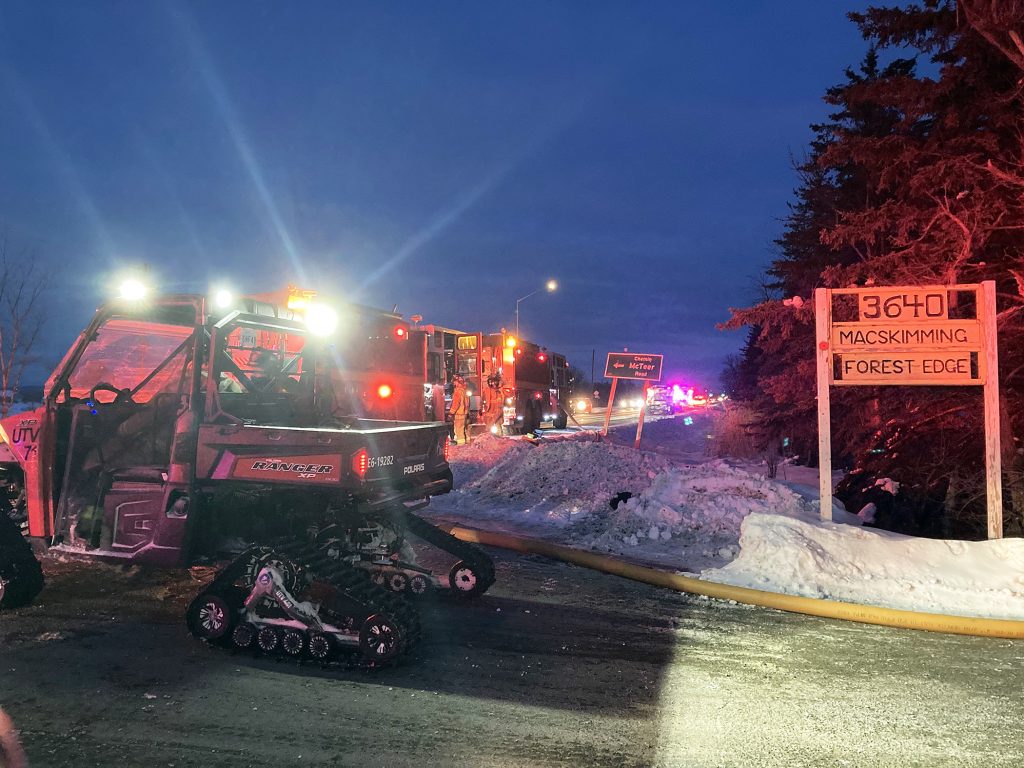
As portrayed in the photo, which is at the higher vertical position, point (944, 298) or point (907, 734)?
point (944, 298)

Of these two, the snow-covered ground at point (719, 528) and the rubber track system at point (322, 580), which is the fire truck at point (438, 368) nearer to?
the snow-covered ground at point (719, 528)

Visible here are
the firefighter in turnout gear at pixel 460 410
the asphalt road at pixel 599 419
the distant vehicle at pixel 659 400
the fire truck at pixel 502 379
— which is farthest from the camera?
the distant vehicle at pixel 659 400

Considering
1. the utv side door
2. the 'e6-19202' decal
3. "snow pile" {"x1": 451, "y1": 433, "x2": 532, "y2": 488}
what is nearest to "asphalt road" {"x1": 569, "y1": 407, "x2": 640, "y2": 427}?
"snow pile" {"x1": 451, "y1": 433, "x2": 532, "y2": 488}

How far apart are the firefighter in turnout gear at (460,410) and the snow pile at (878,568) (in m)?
15.5

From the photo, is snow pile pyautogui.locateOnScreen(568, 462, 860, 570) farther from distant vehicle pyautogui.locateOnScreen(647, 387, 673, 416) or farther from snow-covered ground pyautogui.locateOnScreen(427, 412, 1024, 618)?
distant vehicle pyautogui.locateOnScreen(647, 387, 673, 416)

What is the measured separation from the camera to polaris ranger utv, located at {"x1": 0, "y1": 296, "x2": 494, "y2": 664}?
17.8 ft

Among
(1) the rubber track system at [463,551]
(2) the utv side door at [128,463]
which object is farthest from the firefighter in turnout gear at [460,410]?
(2) the utv side door at [128,463]

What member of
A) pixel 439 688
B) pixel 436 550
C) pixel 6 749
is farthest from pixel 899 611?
pixel 6 749

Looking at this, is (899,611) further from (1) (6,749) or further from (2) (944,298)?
(1) (6,749)

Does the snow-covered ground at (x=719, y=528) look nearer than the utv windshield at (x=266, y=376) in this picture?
No

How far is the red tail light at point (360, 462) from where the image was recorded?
18.2ft

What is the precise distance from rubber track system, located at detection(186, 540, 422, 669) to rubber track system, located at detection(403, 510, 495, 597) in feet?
4.43

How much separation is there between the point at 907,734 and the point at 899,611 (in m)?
2.47

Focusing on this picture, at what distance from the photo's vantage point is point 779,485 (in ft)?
40.2
